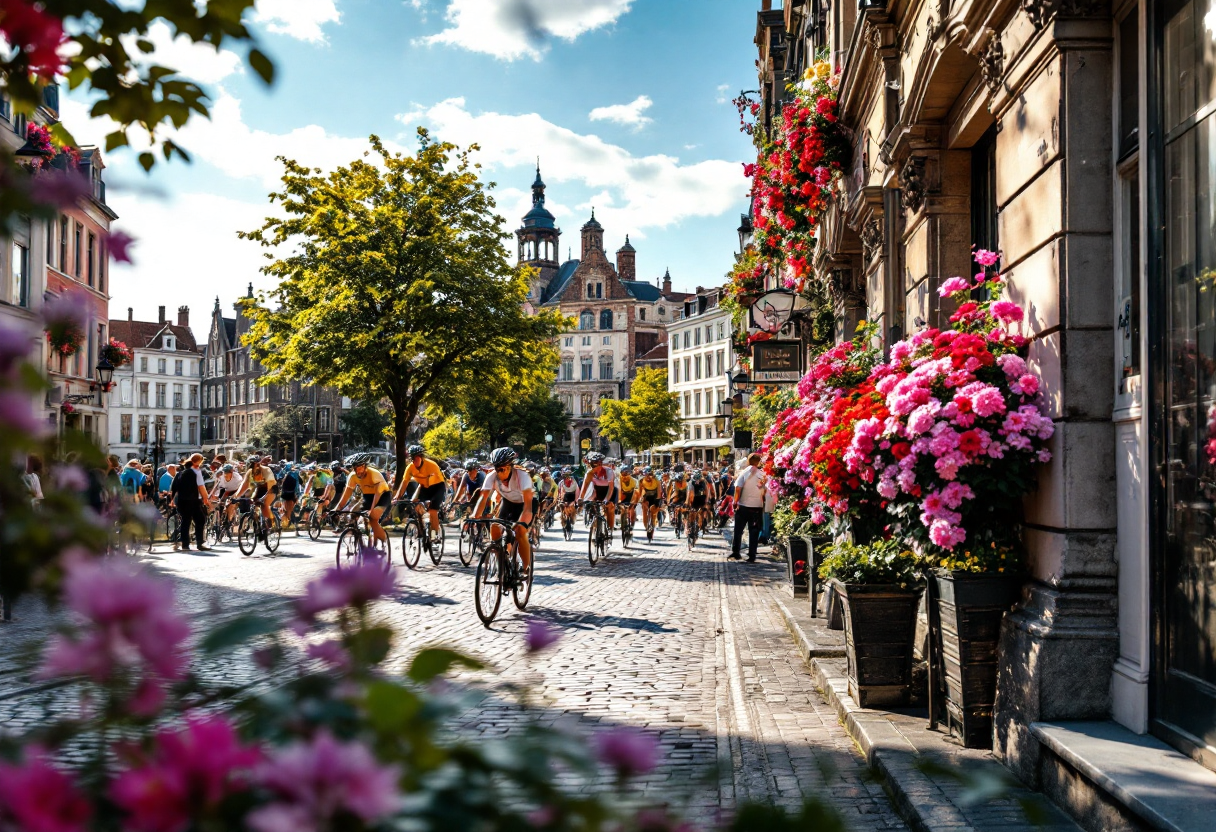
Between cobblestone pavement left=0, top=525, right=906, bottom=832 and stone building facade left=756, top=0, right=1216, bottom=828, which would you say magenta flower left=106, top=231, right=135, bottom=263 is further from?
stone building facade left=756, top=0, right=1216, bottom=828

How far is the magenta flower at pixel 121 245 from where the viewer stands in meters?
1.43

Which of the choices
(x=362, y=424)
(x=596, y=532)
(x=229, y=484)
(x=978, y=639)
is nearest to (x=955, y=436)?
(x=978, y=639)

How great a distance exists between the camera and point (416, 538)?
18.4 meters

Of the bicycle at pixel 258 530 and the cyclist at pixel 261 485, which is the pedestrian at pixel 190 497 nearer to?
the cyclist at pixel 261 485

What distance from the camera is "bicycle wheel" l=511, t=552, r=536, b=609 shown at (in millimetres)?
11992

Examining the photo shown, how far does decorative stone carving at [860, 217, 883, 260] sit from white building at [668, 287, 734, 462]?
72540mm

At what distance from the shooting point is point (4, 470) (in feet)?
3.57

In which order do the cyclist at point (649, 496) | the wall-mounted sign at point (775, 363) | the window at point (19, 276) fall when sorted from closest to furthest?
the wall-mounted sign at point (775, 363) → the cyclist at point (649, 496) → the window at point (19, 276)

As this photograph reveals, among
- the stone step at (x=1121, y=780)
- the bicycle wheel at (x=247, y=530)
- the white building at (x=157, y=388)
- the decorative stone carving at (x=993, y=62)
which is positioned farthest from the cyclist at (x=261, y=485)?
the white building at (x=157, y=388)

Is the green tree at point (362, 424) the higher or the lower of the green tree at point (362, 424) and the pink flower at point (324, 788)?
the higher

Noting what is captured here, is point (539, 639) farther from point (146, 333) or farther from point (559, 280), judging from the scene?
point (559, 280)

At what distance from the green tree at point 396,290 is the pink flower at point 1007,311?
919 inches

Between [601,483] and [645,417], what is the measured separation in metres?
69.8

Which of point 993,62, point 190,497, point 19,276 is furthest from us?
point 19,276
